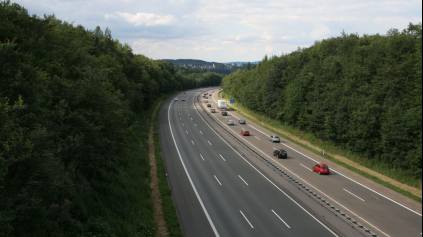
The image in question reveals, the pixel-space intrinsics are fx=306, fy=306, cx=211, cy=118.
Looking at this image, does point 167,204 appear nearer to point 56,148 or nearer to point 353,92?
point 56,148

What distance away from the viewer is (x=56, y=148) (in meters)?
14.1

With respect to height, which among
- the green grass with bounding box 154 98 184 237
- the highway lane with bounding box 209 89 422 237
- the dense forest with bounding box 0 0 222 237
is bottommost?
the highway lane with bounding box 209 89 422 237

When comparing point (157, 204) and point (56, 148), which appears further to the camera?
point (157, 204)

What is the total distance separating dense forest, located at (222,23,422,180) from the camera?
45.9ft

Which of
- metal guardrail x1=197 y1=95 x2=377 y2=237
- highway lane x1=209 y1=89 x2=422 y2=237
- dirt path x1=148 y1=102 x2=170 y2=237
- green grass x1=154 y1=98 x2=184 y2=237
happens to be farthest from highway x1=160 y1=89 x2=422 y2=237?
dirt path x1=148 y1=102 x2=170 y2=237

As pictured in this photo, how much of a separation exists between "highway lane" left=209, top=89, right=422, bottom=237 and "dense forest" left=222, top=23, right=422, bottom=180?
10.5 feet

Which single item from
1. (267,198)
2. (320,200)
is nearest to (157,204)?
(267,198)

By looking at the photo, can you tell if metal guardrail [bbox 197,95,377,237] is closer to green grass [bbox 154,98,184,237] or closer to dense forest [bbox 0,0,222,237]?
green grass [bbox 154,98,184,237]

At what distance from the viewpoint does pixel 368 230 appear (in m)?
17.1

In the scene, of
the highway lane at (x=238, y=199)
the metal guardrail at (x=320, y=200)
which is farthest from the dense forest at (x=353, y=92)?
the highway lane at (x=238, y=199)

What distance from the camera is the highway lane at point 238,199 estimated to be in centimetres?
1797

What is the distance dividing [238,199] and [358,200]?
8.98 meters

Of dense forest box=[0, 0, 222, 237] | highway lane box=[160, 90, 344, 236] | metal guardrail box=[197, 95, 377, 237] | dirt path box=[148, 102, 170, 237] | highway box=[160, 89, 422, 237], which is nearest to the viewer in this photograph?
dense forest box=[0, 0, 222, 237]

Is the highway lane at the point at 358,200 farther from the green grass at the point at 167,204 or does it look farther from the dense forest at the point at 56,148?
the dense forest at the point at 56,148
